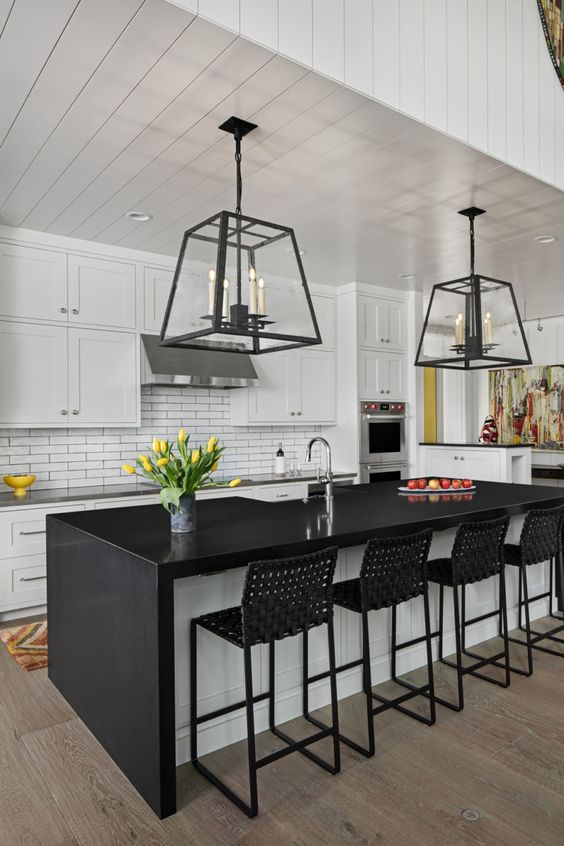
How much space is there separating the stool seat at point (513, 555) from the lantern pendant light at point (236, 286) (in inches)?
67.0

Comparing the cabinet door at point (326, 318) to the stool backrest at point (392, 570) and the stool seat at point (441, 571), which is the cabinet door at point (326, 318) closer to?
the stool seat at point (441, 571)

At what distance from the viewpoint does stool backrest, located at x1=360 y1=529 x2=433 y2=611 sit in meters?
2.53

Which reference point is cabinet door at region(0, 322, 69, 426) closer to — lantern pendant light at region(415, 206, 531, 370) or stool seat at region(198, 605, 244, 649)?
stool seat at region(198, 605, 244, 649)

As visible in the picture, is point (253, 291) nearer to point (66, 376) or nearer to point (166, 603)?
point (166, 603)

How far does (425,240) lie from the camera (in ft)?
15.4

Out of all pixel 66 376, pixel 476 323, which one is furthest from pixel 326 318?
pixel 66 376

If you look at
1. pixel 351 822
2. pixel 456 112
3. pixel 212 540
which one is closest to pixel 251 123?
pixel 456 112

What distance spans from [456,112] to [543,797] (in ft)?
9.83

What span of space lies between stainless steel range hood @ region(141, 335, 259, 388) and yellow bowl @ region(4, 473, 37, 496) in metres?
1.13

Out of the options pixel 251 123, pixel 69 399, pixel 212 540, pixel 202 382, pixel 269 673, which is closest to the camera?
pixel 212 540

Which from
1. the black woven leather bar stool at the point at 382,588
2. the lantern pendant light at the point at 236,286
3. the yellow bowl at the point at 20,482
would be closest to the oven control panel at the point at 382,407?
the yellow bowl at the point at 20,482

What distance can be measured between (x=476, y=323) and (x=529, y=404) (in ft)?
15.8

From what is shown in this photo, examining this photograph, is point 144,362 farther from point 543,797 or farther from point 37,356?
point 543,797

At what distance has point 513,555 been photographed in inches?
137
